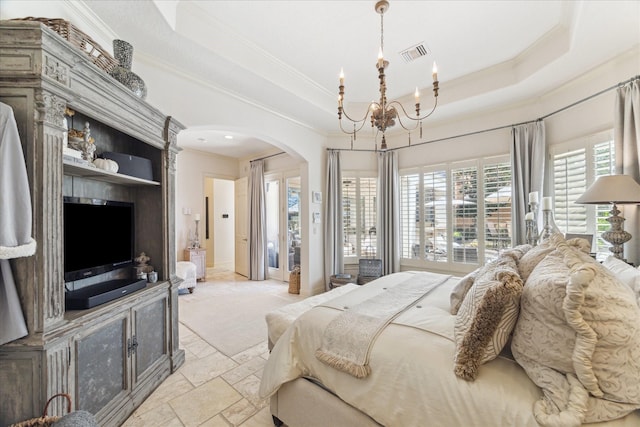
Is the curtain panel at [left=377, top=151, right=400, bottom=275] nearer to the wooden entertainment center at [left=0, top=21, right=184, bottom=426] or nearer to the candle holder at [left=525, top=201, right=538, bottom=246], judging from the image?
the candle holder at [left=525, top=201, right=538, bottom=246]

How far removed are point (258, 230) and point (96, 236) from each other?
3822mm

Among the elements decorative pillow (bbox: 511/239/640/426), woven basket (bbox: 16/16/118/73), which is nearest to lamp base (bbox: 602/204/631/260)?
decorative pillow (bbox: 511/239/640/426)

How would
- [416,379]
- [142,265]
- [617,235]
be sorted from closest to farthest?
[416,379], [617,235], [142,265]

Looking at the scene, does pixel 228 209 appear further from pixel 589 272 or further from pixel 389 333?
pixel 589 272

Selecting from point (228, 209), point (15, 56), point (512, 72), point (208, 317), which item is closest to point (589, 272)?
point (15, 56)

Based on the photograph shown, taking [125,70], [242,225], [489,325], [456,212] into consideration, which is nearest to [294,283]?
[242,225]

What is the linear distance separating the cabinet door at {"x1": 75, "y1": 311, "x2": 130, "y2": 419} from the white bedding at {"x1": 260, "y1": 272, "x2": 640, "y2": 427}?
977 millimetres

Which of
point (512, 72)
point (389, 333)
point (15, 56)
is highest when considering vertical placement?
point (512, 72)

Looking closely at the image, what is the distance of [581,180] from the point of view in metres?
2.88

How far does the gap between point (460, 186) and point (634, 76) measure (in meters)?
1.97

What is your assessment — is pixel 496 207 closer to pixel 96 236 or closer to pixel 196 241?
pixel 96 236

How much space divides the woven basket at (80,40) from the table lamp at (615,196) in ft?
12.1

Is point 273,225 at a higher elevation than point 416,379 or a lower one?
higher

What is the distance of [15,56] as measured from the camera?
121 centimetres
